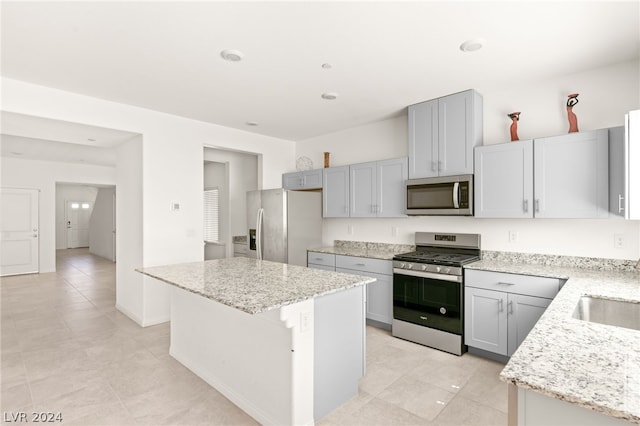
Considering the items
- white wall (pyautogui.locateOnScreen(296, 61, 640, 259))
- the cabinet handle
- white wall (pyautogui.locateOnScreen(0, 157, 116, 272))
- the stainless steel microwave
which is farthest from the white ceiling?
white wall (pyautogui.locateOnScreen(0, 157, 116, 272))

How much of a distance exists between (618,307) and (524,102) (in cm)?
211

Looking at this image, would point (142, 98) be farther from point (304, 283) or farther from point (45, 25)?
point (304, 283)

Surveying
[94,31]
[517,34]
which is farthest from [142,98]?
[517,34]

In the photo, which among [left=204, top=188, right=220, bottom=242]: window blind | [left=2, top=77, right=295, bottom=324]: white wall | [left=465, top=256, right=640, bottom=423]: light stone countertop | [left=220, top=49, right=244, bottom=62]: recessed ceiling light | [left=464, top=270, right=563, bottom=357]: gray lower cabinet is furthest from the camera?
[left=204, top=188, right=220, bottom=242]: window blind

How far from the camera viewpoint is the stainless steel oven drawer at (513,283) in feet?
8.65

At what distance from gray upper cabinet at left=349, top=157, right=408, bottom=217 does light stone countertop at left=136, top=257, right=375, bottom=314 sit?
1674mm

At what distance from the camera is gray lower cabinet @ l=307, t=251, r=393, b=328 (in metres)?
3.73

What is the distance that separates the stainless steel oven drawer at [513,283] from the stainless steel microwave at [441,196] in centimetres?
63

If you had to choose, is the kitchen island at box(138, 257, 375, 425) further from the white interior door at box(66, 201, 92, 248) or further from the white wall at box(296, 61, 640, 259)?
the white interior door at box(66, 201, 92, 248)

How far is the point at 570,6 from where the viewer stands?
79.3 inches

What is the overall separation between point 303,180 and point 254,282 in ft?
9.92

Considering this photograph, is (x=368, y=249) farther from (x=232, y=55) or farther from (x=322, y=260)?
(x=232, y=55)

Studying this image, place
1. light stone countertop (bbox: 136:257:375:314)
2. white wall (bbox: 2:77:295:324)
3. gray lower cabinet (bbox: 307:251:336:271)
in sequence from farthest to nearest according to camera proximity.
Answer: gray lower cabinet (bbox: 307:251:336:271) → white wall (bbox: 2:77:295:324) → light stone countertop (bbox: 136:257:375:314)

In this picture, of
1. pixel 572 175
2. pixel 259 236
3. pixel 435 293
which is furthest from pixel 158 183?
pixel 572 175
